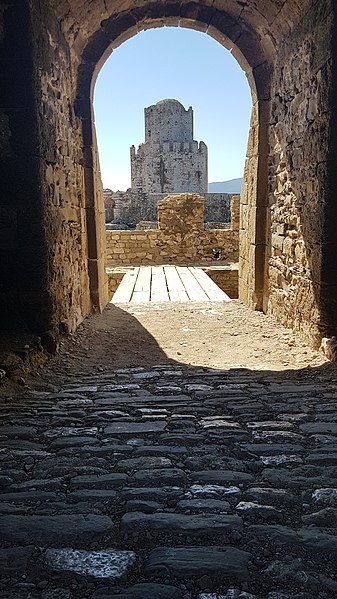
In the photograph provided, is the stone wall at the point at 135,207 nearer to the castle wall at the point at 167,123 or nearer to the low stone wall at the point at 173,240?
the low stone wall at the point at 173,240

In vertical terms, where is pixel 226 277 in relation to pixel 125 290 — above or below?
below

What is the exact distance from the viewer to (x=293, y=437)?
7.81ft

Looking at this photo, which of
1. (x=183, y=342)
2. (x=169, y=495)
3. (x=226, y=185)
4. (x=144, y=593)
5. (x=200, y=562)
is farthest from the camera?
(x=226, y=185)

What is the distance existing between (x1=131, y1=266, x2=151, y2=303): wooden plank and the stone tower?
28288mm

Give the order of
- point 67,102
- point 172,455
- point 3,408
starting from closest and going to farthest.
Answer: point 172,455 → point 3,408 → point 67,102

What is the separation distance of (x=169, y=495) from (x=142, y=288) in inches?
285

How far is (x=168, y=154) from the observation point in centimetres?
3803

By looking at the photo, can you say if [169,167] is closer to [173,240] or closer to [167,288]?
[173,240]

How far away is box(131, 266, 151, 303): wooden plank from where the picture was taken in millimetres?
7941

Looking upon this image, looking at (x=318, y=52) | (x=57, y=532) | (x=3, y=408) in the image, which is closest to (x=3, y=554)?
(x=57, y=532)

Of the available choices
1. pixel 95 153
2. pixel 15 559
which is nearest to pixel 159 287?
pixel 95 153

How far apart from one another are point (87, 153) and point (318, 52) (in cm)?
300

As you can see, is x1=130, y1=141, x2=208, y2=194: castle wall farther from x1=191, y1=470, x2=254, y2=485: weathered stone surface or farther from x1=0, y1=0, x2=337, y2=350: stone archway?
x1=191, y1=470, x2=254, y2=485: weathered stone surface

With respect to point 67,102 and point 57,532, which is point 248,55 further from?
point 57,532
